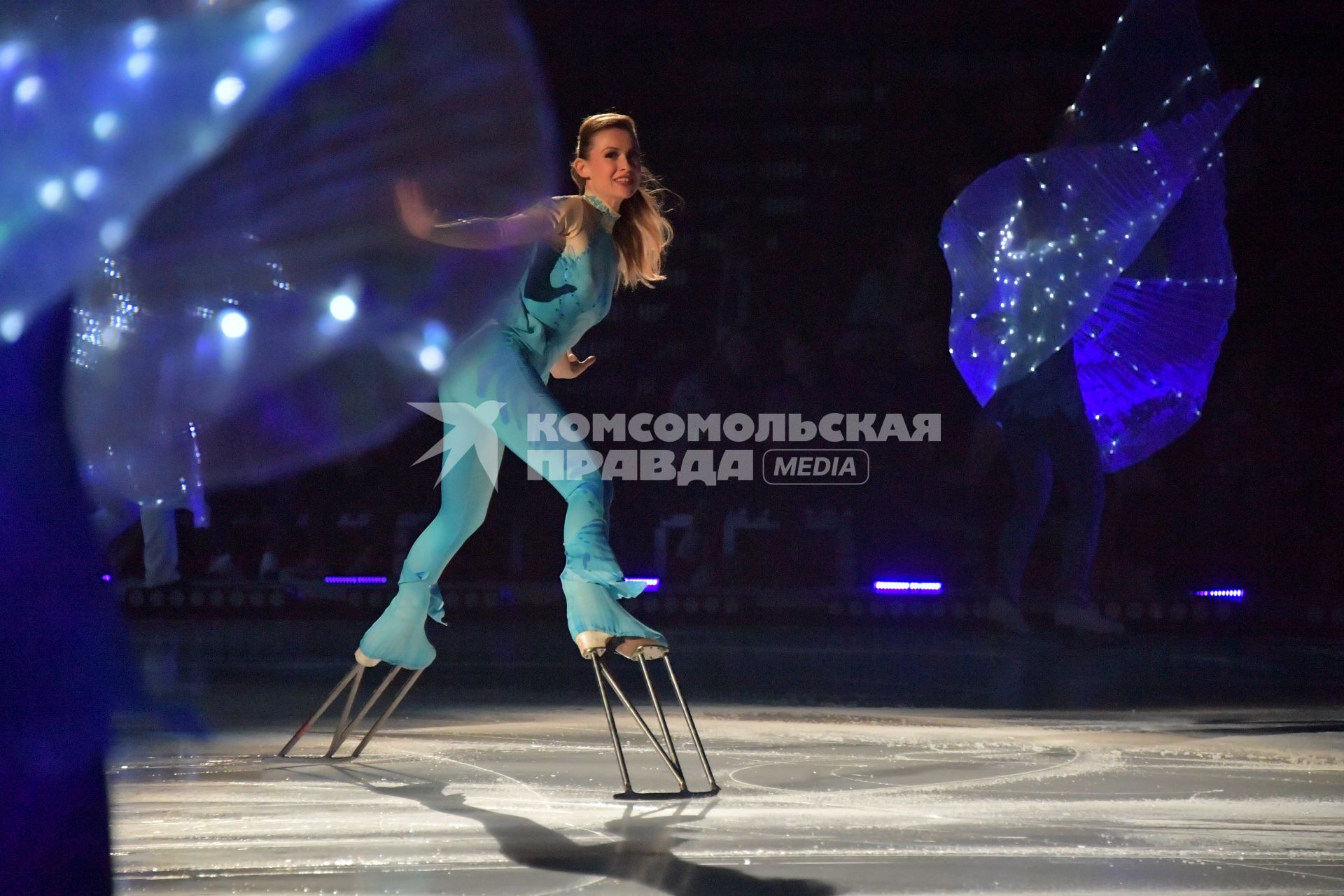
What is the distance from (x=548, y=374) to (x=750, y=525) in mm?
4403

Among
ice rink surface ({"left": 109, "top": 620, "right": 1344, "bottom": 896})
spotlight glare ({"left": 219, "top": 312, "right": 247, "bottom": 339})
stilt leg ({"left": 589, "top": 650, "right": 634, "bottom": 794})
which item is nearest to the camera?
ice rink surface ({"left": 109, "top": 620, "right": 1344, "bottom": 896})

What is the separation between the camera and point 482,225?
2414 millimetres

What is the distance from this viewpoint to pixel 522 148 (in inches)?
231

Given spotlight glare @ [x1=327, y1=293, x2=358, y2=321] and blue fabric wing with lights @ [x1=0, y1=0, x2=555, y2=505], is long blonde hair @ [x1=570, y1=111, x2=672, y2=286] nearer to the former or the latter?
blue fabric wing with lights @ [x1=0, y1=0, x2=555, y2=505]

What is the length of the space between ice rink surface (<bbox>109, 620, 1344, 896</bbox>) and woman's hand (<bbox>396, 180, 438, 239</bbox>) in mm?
894

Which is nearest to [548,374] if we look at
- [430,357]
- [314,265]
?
[314,265]

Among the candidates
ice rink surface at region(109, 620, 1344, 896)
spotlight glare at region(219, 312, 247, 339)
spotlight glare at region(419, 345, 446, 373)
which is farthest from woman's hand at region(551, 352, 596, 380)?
spotlight glare at region(219, 312, 247, 339)

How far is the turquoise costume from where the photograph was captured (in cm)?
242

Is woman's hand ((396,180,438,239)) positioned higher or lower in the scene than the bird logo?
higher

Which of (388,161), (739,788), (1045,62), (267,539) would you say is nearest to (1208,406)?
(1045,62)

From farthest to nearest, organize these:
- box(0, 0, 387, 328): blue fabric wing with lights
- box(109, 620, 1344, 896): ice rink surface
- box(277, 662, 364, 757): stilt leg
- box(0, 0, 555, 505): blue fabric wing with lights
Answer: box(0, 0, 555, 505): blue fabric wing with lights
box(277, 662, 364, 757): stilt leg
box(109, 620, 1344, 896): ice rink surface
box(0, 0, 387, 328): blue fabric wing with lights

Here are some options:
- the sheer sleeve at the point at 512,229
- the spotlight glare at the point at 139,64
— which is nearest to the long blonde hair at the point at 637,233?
the sheer sleeve at the point at 512,229

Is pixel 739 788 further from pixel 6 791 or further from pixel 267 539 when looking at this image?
pixel 267 539

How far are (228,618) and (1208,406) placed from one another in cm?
461
